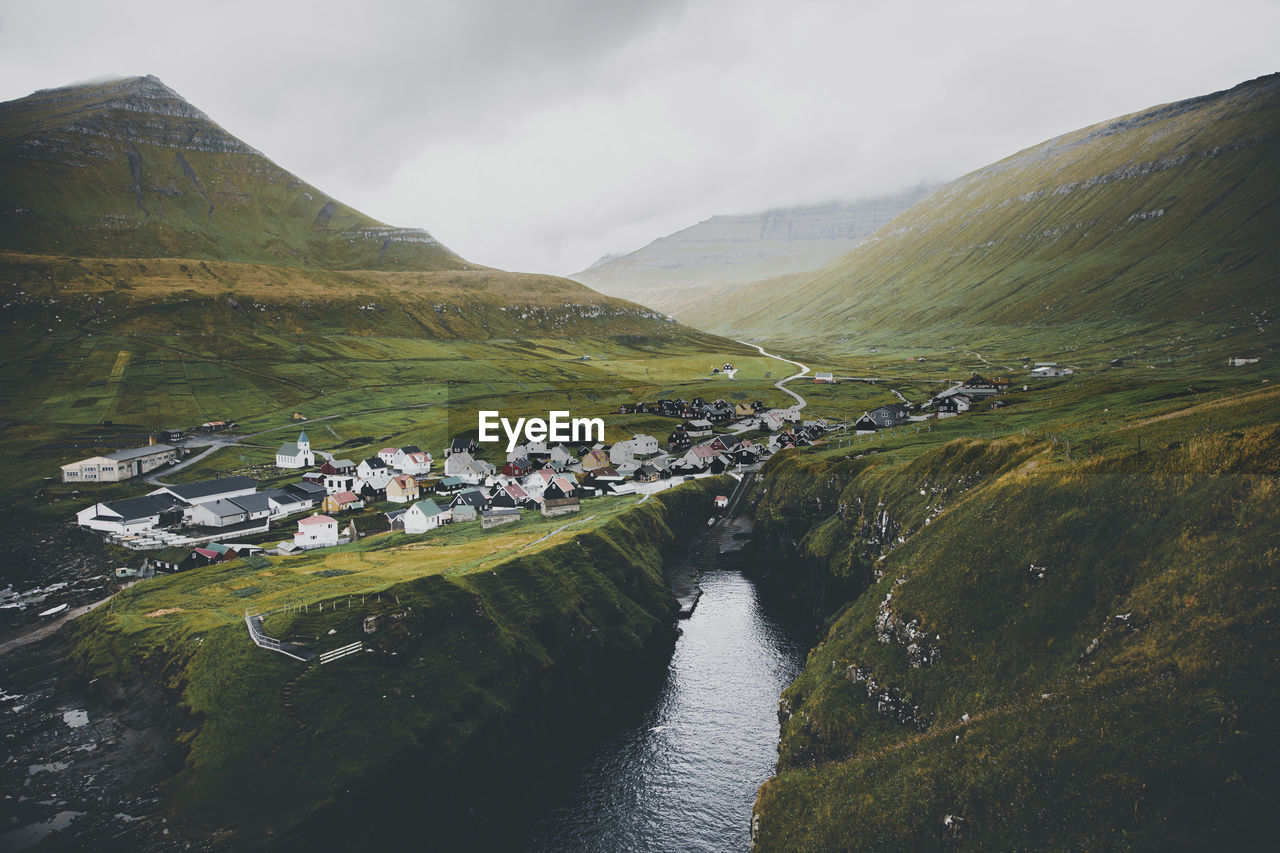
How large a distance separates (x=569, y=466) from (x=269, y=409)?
110 metres

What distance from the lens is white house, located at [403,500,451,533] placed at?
108562 millimetres

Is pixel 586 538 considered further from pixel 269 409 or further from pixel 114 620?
pixel 269 409

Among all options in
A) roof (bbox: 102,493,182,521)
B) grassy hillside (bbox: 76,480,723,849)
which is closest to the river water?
grassy hillside (bbox: 76,480,723,849)

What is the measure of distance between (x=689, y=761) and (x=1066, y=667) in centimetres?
3392

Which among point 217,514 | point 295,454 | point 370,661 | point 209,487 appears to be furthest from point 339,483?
point 370,661

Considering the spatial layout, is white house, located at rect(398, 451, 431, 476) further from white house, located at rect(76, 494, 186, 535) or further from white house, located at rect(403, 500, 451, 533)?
white house, located at rect(76, 494, 186, 535)

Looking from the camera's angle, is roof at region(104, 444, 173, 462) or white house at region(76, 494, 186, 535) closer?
white house at region(76, 494, 186, 535)

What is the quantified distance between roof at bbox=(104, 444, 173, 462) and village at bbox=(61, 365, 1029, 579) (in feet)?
0.72

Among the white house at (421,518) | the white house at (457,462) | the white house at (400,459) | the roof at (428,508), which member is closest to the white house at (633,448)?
the white house at (457,462)

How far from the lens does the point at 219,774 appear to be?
49.2 m

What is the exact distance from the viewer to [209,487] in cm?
11838

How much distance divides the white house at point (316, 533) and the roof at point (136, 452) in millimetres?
66049

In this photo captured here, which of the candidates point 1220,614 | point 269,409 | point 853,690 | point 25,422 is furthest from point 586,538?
point 25,422

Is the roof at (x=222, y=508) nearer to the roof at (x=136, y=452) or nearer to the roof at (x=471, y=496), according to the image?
the roof at (x=471, y=496)
